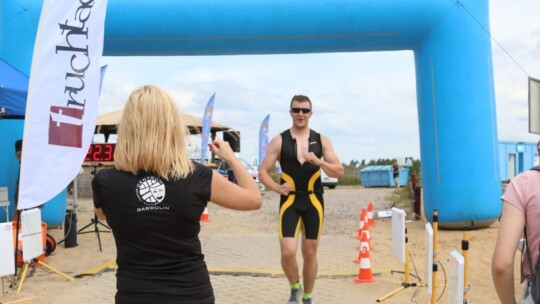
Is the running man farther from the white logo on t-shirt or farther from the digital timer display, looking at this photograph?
the digital timer display

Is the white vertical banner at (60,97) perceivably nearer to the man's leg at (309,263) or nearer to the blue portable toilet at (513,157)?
the man's leg at (309,263)

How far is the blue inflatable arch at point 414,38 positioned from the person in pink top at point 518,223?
24.4 ft

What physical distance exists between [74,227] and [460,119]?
6279 millimetres

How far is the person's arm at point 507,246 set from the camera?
2.04m

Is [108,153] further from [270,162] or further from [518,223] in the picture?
[518,223]

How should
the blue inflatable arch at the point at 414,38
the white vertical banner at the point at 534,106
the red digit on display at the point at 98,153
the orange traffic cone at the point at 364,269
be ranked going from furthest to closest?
the blue inflatable arch at the point at 414,38 → the red digit on display at the point at 98,153 → the orange traffic cone at the point at 364,269 → the white vertical banner at the point at 534,106

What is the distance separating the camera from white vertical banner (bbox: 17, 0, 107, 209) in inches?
173

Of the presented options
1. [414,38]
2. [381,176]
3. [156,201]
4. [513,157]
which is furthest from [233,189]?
[381,176]

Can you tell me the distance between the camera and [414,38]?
941 cm

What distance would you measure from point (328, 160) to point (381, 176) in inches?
1031

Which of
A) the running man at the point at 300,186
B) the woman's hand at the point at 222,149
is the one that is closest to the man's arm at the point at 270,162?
the running man at the point at 300,186

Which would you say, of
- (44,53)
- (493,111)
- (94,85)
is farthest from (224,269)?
(493,111)

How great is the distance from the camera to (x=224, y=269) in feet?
24.1

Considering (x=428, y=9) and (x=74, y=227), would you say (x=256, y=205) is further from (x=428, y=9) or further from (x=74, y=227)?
(x=428, y=9)
